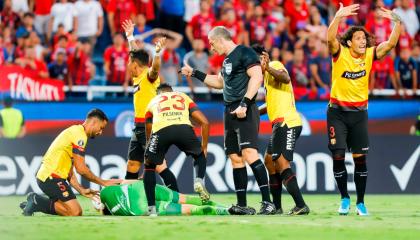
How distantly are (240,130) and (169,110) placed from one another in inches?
37.6

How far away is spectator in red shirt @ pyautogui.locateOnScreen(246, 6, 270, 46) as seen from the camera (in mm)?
23859

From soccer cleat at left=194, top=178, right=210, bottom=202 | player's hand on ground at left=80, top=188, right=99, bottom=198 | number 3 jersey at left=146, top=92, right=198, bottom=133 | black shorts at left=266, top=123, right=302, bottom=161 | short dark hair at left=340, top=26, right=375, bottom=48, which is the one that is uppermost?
short dark hair at left=340, top=26, right=375, bottom=48

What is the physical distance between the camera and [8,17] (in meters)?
23.3

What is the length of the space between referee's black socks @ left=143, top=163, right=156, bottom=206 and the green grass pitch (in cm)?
49

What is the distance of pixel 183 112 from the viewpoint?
44.7 ft

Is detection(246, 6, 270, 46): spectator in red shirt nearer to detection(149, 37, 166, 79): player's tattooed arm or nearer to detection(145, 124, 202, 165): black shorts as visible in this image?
detection(149, 37, 166, 79): player's tattooed arm

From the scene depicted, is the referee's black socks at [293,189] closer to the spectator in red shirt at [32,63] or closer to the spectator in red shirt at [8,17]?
the spectator in red shirt at [32,63]

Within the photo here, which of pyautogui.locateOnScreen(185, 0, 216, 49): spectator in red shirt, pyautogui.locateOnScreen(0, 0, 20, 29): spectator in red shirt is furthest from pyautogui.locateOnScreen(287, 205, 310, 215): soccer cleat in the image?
pyautogui.locateOnScreen(0, 0, 20, 29): spectator in red shirt

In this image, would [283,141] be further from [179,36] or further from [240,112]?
[179,36]

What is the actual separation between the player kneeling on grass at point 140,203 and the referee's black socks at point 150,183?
0.34 meters

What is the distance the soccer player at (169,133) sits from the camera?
13.3 m

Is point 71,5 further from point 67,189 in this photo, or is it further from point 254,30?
point 67,189

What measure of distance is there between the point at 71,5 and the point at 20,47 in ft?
5.67

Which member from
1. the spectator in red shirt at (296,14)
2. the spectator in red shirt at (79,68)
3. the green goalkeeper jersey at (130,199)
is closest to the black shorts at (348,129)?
the green goalkeeper jersey at (130,199)
